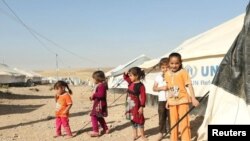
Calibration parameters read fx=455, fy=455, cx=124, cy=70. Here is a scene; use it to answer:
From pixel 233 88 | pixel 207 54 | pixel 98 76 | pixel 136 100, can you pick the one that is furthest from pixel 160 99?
pixel 233 88

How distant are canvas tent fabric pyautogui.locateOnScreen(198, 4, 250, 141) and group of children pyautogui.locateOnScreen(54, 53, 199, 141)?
16.1 inches

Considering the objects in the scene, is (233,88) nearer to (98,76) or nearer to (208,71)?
(208,71)

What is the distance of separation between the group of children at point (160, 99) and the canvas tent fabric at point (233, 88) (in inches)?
16.1

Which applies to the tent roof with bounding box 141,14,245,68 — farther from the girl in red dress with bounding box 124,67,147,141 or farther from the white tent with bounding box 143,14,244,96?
the girl in red dress with bounding box 124,67,147,141

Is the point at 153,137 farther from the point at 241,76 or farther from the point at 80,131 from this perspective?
the point at 241,76

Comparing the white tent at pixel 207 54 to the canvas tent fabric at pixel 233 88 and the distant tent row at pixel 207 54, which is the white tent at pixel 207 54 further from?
the canvas tent fabric at pixel 233 88

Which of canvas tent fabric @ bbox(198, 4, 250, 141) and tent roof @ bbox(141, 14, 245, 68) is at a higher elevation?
tent roof @ bbox(141, 14, 245, 68)

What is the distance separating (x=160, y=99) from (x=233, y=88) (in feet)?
5.75

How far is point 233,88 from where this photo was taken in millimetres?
6410

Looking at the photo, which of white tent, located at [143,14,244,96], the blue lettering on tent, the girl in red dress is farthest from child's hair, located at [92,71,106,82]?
the blue lettering on tent

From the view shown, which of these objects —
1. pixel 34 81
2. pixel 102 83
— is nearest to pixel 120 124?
pixel 102 83

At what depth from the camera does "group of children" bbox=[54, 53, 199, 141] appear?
21.4 feet

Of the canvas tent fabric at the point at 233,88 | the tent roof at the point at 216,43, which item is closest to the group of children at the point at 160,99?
the canvas tent fabric at the point at 233,88

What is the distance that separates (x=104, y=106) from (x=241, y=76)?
3.24 m
